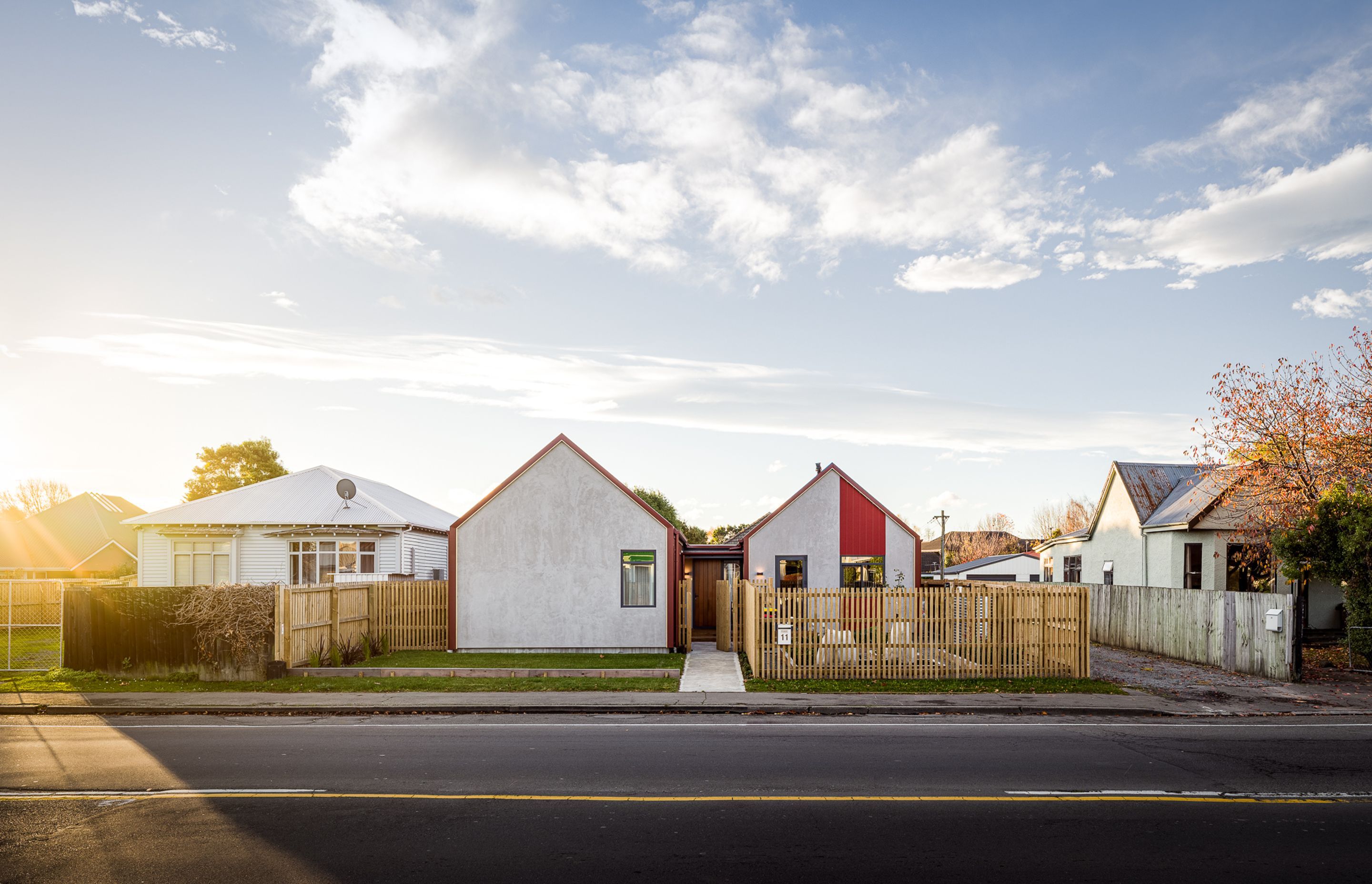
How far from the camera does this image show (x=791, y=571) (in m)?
26.2

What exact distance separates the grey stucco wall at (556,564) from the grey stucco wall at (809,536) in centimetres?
419

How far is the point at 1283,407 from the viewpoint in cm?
2486

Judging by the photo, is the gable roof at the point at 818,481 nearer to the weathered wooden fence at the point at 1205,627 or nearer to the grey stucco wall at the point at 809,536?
the grey stucco wall at the point at 809,536

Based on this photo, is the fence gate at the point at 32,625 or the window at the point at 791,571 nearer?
the fence gate at the point at 32,625

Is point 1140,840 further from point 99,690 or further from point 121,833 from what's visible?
point 99,690

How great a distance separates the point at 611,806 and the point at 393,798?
90.5 inches

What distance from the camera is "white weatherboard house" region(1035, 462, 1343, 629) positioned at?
2691 centimetres

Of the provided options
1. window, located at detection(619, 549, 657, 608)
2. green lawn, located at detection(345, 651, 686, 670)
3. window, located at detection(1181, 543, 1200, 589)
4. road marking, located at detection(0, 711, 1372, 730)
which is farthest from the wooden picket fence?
window, located at detection(1181, 543, 1200, 589)

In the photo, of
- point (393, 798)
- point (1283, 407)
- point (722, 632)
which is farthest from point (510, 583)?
point (1283, 407)

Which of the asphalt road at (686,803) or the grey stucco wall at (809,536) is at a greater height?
the grey stucco wall at (809,536)

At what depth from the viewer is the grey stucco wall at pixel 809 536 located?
85.2 feet

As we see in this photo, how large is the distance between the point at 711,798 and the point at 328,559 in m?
27.6

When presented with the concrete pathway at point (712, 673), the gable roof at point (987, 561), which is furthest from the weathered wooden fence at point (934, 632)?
the gable roof at point (987, 561)

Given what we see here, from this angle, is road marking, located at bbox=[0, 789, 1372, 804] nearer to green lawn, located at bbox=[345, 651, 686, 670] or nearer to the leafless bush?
the leafless bush
